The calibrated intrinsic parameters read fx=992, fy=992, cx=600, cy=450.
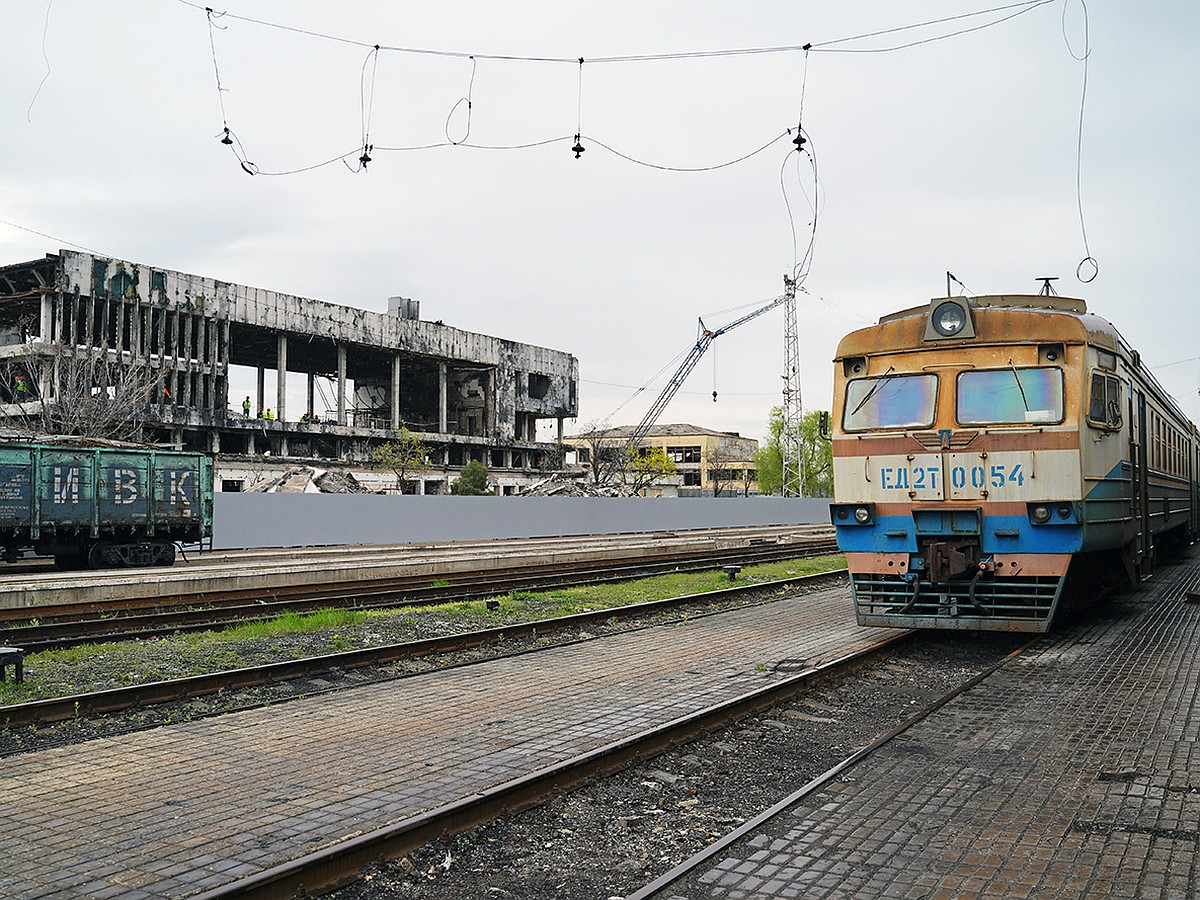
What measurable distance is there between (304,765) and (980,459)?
7.54 m

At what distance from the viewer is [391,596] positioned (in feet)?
58.6

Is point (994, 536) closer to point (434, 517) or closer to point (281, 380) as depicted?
point (434, 517)

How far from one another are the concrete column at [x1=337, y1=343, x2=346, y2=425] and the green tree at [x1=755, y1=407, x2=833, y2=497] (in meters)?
39.8

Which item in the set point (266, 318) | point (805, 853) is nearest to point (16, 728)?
point (805, 853)

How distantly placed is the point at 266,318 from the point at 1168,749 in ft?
196

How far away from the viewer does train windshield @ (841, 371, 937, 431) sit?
36.4 feet

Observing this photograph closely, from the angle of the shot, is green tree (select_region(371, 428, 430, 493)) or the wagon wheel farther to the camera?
green tree (select_region(371, 428, 430, 493))

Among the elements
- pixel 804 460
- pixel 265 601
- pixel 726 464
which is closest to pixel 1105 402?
pixel 265 601

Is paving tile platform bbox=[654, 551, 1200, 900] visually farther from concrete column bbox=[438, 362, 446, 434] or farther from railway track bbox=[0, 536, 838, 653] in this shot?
concrete column bbox=[438, 362, 446, 434]

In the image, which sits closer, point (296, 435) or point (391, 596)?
point (391, 596)

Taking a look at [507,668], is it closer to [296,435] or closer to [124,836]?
[124,836]

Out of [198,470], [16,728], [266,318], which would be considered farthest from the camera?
[266,318]

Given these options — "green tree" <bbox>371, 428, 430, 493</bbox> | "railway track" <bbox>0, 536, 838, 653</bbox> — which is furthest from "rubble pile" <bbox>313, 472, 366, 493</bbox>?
"railway track" <bbox>0, 536, 838, 653</bbox>

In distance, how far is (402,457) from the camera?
205 feet
